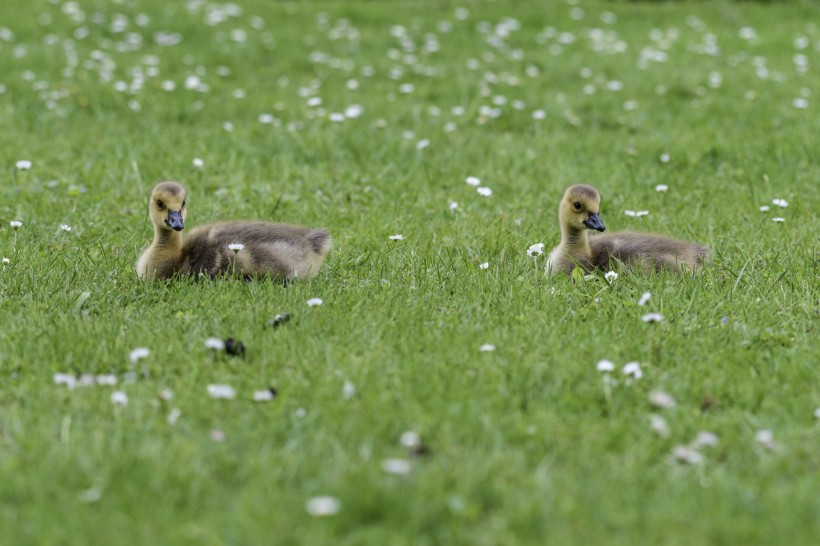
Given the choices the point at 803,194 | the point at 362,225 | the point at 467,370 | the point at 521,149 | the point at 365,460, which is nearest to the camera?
the point at 365,460

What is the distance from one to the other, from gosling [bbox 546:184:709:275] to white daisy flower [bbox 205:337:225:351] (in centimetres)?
228

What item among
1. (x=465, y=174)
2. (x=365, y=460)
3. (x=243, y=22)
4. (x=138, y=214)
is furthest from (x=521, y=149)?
(x=243, y=22)

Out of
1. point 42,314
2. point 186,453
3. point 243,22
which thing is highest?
point 186,453

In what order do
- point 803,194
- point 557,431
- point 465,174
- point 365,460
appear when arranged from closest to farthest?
point 365,460
point 557,431
point 803,194
point 465,174

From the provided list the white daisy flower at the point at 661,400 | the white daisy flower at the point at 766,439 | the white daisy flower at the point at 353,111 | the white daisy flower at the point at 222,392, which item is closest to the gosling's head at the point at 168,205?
the white daisy flower at the point at 222,392

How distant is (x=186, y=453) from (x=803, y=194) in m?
6.01

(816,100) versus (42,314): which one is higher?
(42,314)

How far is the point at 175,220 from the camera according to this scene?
6023 millimetres

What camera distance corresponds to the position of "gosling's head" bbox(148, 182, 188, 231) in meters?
6.06

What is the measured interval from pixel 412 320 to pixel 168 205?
5.77 feet

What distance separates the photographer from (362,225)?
7.48 meters

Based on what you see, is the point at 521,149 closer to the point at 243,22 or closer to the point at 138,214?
the point at 138,214

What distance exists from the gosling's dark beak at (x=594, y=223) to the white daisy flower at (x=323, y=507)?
3180 millimetres

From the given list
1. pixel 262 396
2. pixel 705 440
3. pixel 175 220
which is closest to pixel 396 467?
pixel 262 396
